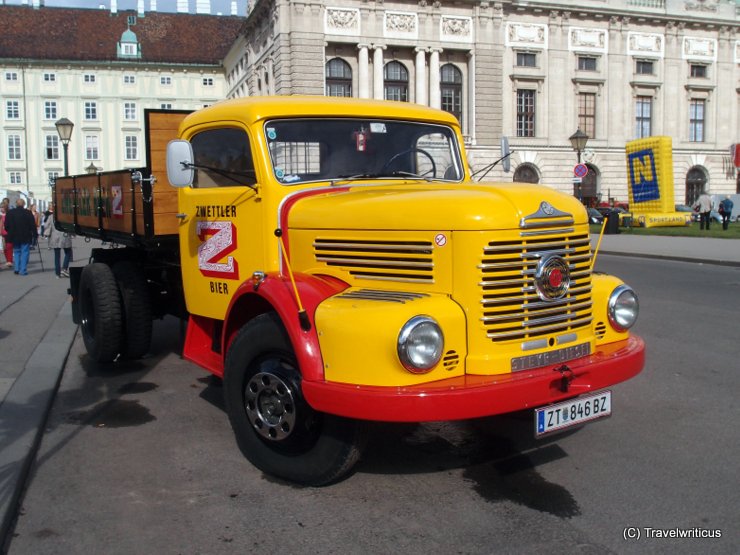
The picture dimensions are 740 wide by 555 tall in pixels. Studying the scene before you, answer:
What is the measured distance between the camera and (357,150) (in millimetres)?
5297

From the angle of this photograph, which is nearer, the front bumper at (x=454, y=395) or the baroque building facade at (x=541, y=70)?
the front bumper at (x=454, y=395)

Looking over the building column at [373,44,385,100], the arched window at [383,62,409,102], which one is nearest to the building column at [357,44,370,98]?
the building column at [373,44,385,100]

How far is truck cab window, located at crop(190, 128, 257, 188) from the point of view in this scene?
512 centimetres

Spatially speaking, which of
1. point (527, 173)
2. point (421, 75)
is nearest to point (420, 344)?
point (421, 75)

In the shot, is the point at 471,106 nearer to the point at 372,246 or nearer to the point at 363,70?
the point at 363,70

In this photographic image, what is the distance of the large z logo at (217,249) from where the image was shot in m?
5.21

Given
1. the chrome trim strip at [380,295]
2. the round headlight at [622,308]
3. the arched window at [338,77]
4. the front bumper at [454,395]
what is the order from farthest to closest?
the arched window at [338,77] → the round headlight at [622,308] → the chrome trim strip at [380,295] → the front bumper at [454,395]

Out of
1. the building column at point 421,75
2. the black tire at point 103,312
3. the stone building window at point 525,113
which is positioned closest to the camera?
the black tire at point 103,312

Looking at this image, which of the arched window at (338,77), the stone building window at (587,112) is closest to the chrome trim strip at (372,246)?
the arched window at (338,77)

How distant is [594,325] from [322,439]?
6.03 feet

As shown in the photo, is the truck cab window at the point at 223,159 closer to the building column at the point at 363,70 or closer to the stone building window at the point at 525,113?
the building column at the point at 363,70

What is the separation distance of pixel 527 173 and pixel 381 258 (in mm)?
48379

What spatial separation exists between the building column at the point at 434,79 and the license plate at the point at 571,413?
145 feet

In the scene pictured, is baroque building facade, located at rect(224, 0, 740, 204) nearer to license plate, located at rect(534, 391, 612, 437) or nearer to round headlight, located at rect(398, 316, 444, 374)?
license plate, located at rect(534, 391, 612, 437)
